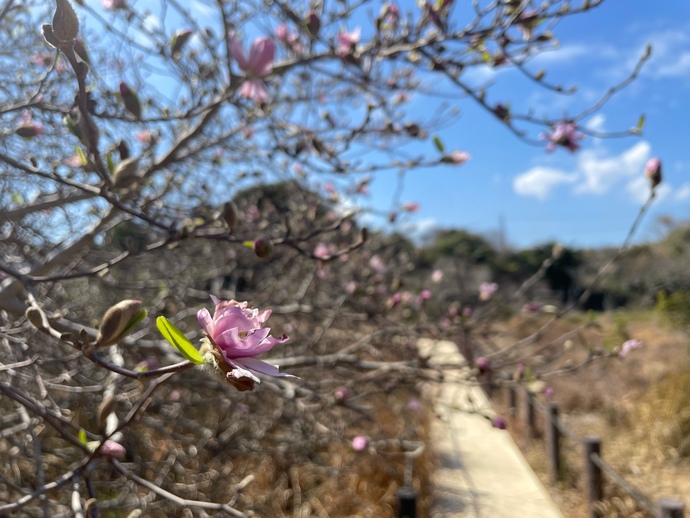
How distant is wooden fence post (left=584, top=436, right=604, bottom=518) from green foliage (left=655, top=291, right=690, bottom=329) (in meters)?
5.52

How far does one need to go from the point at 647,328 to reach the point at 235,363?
1104cm

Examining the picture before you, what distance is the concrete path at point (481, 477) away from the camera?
11.6 ft

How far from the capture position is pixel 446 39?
1.76 metres

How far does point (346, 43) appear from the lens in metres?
1.86

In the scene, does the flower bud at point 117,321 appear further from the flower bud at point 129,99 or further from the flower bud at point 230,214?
the flower bud at point 129,99

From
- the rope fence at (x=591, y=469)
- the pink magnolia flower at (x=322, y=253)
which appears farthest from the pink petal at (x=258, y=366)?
the rope fence at (x=591, y=469)

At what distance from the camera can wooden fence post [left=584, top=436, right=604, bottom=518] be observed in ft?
11.2

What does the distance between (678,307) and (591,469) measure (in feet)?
19.3

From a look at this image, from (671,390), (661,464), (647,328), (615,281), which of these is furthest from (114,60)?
(615,281)

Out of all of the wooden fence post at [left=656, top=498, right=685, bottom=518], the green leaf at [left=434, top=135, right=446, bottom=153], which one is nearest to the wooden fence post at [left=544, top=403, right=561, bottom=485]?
the wooden fence post at [left=656, top=498, right=685, bottom=518]

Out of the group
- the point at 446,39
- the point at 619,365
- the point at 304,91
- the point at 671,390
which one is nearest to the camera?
the point at 446,39

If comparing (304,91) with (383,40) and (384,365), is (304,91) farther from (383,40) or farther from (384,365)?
(384,365)

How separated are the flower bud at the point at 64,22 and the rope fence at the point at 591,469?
162 centimetres

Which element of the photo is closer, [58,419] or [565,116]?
[58,419]
